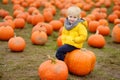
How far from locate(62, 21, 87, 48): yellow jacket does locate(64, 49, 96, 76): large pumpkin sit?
0.18 m

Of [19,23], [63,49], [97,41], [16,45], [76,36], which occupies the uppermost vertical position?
[76,36]

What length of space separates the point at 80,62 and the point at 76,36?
55 centimetres

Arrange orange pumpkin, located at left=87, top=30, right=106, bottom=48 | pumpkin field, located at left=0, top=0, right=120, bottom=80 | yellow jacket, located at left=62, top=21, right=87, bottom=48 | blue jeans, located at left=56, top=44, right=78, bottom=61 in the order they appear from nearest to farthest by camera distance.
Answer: yellow jacket, located at left=62, top=21, right=87, bottom=48
blue jeans, located at left=56, top=44, right=78, bottom=61
pumpkin field, located at left=0, top=0, right=120, bottom=80
orange pumpkin, located at left=87, top=30, right=106, bottom=48

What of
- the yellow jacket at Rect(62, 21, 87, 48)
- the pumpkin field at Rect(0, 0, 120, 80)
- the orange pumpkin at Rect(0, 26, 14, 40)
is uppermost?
the yellow jacket at Rect(62, 21, 87, 48)

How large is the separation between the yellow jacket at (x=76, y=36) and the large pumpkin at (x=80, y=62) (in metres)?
0.18

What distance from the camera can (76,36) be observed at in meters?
5.84

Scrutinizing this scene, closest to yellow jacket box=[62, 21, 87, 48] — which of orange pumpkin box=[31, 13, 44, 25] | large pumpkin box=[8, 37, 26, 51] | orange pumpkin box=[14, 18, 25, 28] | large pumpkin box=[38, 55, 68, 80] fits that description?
large pumpkin box=[38, 55, 68, 80]

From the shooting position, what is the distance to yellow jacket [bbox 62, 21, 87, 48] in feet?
18.7

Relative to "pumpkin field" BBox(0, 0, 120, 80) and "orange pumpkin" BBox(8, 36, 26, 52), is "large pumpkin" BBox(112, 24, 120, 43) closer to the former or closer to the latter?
"pumpkin field" BBox(0, 0, 120, 80)

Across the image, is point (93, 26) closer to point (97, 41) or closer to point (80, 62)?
point (97, 41)

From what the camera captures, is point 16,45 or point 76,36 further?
point 16,45

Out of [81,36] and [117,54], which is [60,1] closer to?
[117,54]

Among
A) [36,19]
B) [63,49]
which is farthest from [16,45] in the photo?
[36,19]

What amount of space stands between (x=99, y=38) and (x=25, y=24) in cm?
379
